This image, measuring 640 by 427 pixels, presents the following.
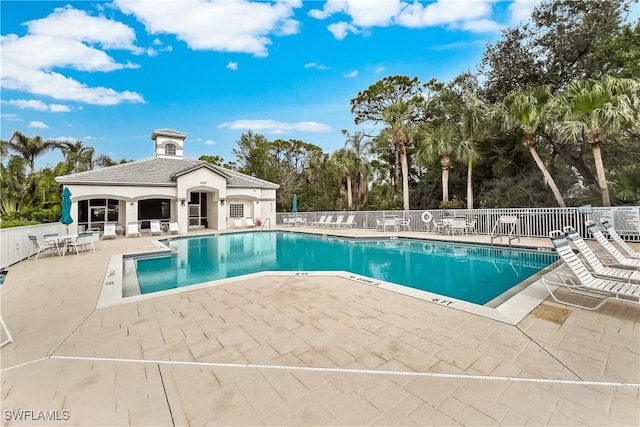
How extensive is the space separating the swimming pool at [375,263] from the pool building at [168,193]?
644 centimetres

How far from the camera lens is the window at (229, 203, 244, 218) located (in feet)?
73.3

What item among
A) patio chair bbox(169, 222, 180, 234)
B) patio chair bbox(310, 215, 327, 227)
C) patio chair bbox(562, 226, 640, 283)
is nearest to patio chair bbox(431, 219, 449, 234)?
patio chair bbox(310, 215, 327, 227)

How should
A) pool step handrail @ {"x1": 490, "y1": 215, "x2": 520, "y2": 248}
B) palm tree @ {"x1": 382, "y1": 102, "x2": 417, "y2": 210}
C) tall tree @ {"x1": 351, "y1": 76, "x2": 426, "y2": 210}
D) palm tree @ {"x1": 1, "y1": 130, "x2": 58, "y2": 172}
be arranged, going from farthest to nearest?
tall tree @ {"x1": 351, "y1": 76, "x2": 426, "y2": 210} < palm tree @ {"x1": 1, "y1": 130, "x2": 58, "y2": 172} < palm tree @ {"x1": 382, "y1": 102, "x2": 417, "y2": 210} < pool step handrail @ {"x1": 490, "y1": 215, "x2": 520, "y2": 248}

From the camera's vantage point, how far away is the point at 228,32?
35.8 ft

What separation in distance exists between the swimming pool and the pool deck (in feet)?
7.12

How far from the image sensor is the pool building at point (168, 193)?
17.0m

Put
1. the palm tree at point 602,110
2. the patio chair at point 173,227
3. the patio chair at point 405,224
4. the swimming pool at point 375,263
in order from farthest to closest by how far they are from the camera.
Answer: the patio chair at point 173,227 < the patio chair at point 405,224 < the palm tree at point 602,110 < the swimming pool at point 375,263

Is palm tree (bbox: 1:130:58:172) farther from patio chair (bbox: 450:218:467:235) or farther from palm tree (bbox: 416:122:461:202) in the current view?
patio chair (bbox: 450:218:467:235)

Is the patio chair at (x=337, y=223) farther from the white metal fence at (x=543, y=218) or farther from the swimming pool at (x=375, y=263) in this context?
the swimming pool at (x=375, y=263)

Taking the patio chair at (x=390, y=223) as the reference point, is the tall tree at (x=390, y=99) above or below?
above

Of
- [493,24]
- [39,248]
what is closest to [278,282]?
[39,248]

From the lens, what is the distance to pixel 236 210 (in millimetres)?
22578

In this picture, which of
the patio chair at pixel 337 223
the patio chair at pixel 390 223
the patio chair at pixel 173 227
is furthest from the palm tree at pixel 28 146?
the patio chair at pixel 390 223

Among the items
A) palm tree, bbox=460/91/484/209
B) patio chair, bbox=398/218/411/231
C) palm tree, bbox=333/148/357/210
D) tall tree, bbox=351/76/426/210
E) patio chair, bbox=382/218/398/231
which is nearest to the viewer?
palm tree, bbox=460/91/484/209
